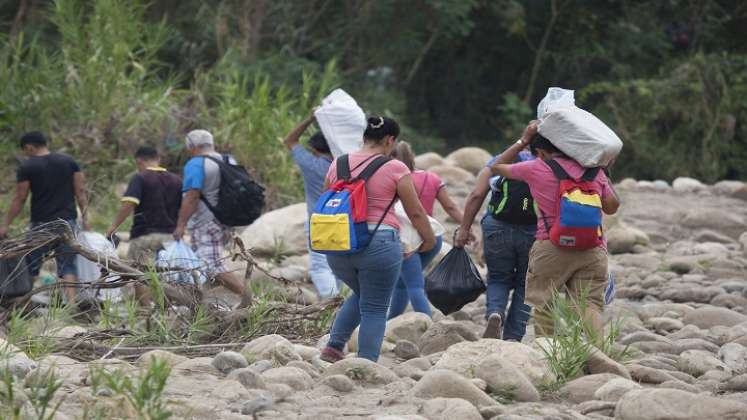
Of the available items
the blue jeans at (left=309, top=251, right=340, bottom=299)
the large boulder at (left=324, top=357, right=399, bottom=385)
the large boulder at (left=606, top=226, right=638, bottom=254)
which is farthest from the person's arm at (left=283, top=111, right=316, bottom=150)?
the large boulder at (left=606, top=226, right=638, bottom=254)

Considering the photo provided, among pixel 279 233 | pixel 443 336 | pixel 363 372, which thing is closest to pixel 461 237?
pixel 443 336

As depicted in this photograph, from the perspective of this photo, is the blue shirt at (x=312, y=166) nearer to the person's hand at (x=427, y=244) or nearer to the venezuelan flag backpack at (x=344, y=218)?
the person's hand at (x=427, y=244)

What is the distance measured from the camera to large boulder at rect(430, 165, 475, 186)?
52.2 feet

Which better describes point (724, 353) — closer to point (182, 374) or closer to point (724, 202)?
point (182, 374)

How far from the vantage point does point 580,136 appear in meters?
6.27

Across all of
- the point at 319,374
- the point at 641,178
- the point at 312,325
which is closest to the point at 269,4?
the point at 641,178

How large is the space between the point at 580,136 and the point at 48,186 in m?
4.57

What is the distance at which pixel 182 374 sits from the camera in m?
5.71

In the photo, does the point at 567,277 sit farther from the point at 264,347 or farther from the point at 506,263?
the point at 264,347

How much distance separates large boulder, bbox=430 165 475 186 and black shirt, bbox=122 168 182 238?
706 centimetres

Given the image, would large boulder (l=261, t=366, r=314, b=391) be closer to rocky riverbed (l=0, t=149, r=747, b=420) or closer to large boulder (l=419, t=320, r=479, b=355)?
rocky riverbed (l=0, t=149, r=747, b=420)

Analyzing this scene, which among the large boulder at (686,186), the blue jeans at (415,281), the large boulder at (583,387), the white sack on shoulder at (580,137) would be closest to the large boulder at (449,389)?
the large boulder at (583,387)

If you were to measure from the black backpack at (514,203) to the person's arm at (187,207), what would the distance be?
8.08ft

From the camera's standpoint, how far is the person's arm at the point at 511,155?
646 centimetres
